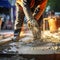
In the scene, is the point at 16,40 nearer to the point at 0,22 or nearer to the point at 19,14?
the point at 19,14

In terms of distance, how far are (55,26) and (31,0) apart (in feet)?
20.9

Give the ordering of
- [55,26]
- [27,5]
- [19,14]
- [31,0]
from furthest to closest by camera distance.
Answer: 1. [55,26]
2. [19,14]
3. [31,0]
4. [27,5]

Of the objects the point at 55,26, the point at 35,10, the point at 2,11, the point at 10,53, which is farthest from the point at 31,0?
Answer: the point at 2,11

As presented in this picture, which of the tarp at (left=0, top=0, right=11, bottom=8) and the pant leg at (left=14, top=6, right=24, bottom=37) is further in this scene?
the tarp at (left=0, top=0, right=11, bottom=8)

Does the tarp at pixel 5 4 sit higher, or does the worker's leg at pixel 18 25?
the tarp at pixel 5 4

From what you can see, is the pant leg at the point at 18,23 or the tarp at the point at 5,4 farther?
the tarp at the point at 5,4

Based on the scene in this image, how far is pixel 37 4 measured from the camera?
7320 millimetres

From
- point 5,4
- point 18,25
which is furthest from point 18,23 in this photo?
point 5,4

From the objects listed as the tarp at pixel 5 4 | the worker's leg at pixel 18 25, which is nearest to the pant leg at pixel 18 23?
the worker's leg at pixel 18 25

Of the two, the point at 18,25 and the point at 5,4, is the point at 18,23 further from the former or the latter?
the point at 5,4

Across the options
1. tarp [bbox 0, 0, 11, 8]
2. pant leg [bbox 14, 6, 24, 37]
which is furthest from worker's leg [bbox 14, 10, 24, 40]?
tarp [bbox 0, 0, 11, 8]

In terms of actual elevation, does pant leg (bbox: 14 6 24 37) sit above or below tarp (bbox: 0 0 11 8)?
below

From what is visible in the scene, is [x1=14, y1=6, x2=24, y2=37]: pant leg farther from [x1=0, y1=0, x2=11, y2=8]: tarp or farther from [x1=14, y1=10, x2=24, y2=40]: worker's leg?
[x1=0, y1=0, x2=11, y2=8]: tarp

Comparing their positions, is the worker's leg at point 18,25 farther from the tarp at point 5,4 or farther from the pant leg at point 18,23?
the tarp at point 5,4
